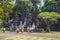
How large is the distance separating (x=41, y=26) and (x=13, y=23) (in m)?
9.78

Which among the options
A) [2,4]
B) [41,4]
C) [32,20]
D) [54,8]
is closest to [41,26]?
[32,20]

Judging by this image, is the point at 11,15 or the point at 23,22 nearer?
the point at 23,22

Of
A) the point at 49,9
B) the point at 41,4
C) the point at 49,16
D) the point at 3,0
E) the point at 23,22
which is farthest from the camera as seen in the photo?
the point at 41,4

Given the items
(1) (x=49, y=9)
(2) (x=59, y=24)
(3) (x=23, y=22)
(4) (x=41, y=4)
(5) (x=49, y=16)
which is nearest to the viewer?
(5) (x=49, y=16)

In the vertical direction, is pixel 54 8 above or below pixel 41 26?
above

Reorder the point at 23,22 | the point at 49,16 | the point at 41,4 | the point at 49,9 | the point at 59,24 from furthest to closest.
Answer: the point at 41,4, the point at 49,9, the point at 23,22, the point at 59,24, the point at 49,16

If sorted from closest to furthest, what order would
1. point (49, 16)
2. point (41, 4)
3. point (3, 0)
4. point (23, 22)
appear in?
1. point (3, 0)
2. point (49, 16)
3. point (23, 22)
4. point (41, 4)

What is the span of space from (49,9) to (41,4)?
7462 millimetres

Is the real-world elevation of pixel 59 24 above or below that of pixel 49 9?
below

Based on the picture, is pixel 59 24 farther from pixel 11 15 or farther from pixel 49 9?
pixel 11 15

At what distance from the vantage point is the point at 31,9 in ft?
224

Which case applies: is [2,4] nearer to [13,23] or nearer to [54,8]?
[13,23]

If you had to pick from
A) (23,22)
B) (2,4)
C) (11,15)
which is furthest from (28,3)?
(2,4)

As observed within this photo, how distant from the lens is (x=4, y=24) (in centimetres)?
6016
